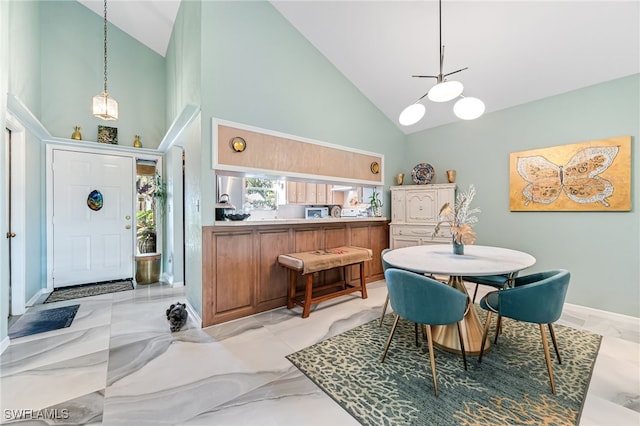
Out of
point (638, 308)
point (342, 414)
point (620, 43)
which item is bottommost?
point (342, 414)

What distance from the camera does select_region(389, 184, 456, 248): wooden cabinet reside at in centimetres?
411

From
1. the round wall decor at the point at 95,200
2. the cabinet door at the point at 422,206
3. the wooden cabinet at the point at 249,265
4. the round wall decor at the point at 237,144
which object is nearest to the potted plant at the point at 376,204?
the cabinet door at the point at 422,206

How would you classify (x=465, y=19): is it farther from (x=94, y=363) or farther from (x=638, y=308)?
(x=94, y=363)

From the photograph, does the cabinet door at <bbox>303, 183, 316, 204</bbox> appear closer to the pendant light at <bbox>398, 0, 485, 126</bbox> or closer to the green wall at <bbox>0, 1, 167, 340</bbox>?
the green wall at <bbox>0, 1, 167, 340</bbox>

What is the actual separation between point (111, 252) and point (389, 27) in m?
5.47

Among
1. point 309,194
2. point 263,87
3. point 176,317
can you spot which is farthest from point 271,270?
point 309,194

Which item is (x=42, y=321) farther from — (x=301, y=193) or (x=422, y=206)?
(x=422, y=206)

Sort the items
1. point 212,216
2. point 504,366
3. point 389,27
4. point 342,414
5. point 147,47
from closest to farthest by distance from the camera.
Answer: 1. point 342,414
2. point 504,366
3. point 212,216
4. point 389,27
5. point 147,47

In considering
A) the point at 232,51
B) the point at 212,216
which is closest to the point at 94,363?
the point at 212,216

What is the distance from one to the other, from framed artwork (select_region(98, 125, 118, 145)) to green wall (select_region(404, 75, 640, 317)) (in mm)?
5665

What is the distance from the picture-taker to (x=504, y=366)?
2.01 m

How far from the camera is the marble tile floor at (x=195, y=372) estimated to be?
1.56m

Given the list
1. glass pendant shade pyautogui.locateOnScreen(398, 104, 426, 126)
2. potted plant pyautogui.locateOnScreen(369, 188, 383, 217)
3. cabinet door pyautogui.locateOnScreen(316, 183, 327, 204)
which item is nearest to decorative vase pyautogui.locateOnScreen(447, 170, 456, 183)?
potted plant pyautogui.locateOnScreen(369, 188, 383, 217)

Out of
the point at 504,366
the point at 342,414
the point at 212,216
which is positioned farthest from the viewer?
the point at 212,216
